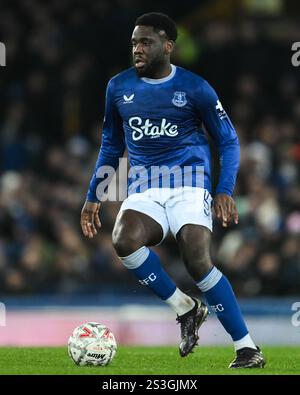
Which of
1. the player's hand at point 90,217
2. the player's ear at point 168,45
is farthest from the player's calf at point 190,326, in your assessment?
the player's ear at point 168,45

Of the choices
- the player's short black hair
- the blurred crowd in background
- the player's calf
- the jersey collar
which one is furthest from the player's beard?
the blurred crowd in background

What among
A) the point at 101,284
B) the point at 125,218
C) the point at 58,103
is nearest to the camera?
the point at 125,218

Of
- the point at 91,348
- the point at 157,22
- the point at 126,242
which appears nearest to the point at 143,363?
the point at 91,348

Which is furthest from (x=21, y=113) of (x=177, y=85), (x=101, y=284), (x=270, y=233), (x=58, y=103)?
(x=177, y=85)

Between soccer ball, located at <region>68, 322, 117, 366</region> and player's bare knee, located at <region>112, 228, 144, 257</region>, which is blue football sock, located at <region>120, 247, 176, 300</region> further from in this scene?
soccer ball, located at <region>68, 322, 117, 366</region>

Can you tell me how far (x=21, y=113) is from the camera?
17.4 m

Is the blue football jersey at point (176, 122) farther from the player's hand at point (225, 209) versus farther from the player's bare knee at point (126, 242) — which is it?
the player's bare knee at point (126, 242)

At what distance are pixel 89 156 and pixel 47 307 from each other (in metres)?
3.10

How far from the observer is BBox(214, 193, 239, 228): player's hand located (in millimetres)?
8156

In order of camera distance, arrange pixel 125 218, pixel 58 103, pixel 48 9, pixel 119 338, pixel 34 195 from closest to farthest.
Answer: pixel 125 218 → pixel 119 338 → pixel 34 195 → pixel 58 103 → pixel 48 9

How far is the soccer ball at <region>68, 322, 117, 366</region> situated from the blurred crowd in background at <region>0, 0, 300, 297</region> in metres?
6.27

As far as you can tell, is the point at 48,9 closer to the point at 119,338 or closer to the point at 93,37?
the point at 93,37

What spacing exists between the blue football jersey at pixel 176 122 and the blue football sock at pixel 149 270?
65cm

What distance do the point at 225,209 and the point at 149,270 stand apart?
0.77 metres
